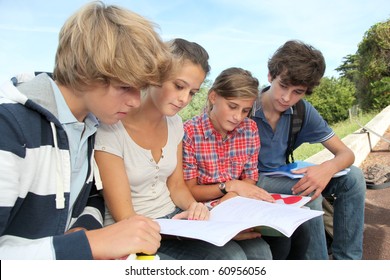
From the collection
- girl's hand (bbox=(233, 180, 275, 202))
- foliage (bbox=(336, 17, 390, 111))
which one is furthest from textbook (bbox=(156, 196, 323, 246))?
foliage (bbox=(336, 17, 390, 111))

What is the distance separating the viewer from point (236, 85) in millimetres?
2225

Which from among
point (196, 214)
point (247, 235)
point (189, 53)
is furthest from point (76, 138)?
point (247, 235)

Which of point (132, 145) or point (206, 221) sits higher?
point (132, 145)

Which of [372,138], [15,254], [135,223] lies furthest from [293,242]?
[372,138]

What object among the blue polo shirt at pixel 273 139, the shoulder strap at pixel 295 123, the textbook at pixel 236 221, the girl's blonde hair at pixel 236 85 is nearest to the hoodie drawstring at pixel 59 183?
the textbook at pixel 236 221

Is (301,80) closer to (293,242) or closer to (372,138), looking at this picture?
(293,242)

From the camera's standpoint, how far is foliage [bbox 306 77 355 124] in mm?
19078

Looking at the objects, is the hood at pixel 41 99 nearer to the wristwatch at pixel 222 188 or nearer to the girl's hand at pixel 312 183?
the wristwatch at pixel 222 188

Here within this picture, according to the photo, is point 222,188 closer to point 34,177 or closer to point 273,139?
point 273,139

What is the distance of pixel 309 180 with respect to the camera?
2275mm

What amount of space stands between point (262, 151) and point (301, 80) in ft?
1.77

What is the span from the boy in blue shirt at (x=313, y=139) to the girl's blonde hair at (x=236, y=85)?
1.08 ft

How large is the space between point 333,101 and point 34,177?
1962cm

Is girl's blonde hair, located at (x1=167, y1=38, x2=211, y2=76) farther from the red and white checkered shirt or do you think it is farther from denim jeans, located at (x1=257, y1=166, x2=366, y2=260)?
denim jeans, located at (x1=257, y1=166, x2=366, y2=260)
